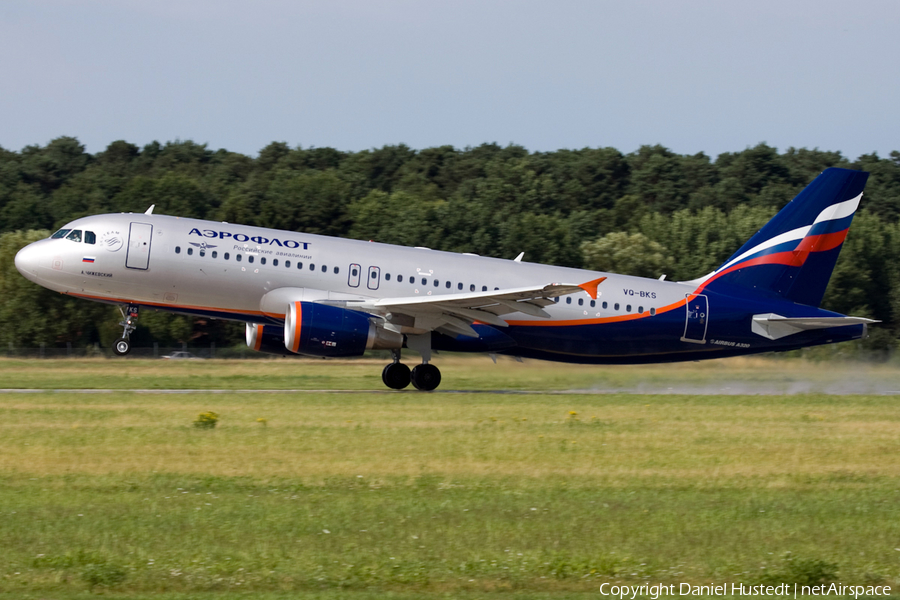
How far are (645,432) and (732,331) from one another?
10623 mm

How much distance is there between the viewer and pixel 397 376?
2678 centimetres

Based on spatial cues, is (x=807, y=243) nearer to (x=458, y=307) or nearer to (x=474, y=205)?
(x=458, y=307)

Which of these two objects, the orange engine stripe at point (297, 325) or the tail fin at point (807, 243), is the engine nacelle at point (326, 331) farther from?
the tail fin at point (807, 243)

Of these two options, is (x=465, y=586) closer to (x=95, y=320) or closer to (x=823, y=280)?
(x=823, y=280)

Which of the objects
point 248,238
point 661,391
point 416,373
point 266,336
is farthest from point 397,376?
point 661,391

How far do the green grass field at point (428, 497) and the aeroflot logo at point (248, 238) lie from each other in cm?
443

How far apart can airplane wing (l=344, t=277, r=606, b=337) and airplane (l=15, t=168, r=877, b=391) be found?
0.05m

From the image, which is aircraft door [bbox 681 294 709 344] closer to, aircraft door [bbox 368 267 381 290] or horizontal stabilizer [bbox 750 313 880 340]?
horizontal stabilizer [bbox 750 313 880 340]

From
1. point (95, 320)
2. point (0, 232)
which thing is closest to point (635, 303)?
point (95, 320)

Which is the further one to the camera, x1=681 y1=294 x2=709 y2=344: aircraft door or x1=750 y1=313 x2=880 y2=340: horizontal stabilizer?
x1=681 y1=294 x2=709 y2=344: aircraft door

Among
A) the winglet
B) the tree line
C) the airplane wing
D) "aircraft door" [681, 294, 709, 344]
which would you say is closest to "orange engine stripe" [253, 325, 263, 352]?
the airplane wing

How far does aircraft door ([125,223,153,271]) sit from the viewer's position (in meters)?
25.1

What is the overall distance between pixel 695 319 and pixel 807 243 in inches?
155

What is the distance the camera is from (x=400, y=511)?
11422 mm
